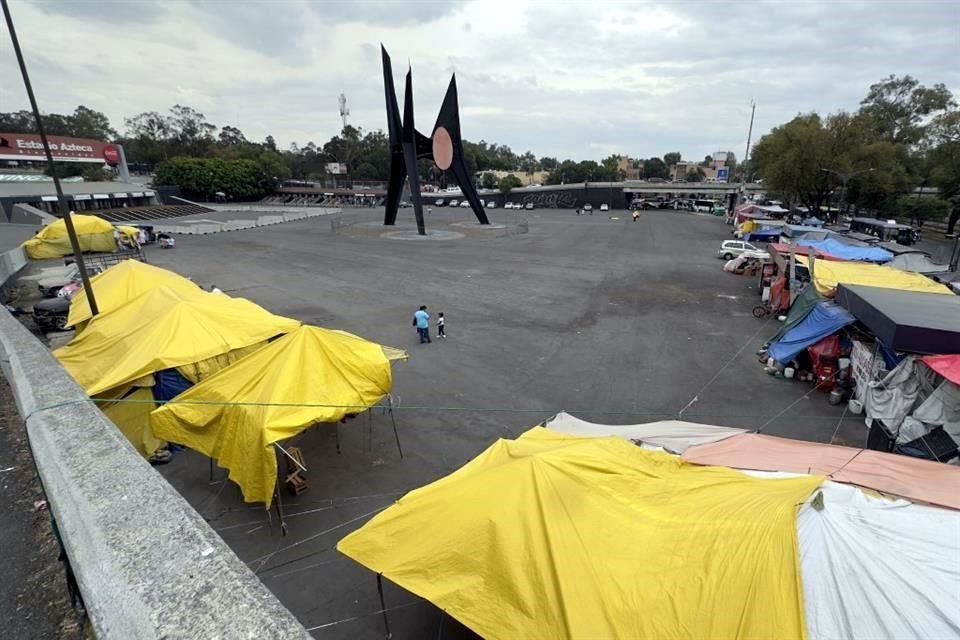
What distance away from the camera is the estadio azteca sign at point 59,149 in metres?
47.9

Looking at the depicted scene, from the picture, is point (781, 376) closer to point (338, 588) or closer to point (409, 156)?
point (338, 588)

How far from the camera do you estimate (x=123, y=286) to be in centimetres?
1350

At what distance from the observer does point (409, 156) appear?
40625mm

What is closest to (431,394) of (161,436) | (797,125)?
(161,436)

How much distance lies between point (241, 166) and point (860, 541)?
83943 mm

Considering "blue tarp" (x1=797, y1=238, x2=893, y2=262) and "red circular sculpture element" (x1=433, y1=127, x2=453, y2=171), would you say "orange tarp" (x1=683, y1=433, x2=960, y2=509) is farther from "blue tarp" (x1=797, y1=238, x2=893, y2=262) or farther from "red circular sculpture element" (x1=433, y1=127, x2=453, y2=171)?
"red circular sculpture element" (x1=433, y1=127, x2=453, y2=171)

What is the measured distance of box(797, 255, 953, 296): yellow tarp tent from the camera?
44.4ft

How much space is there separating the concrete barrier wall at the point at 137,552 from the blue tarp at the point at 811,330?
1372cm

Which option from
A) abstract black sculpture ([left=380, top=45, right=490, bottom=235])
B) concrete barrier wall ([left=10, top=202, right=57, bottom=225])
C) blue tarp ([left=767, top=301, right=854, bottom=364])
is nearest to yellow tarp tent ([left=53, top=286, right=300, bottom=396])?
blue tarp ([left=767, top=301, right=854, bottom=364])

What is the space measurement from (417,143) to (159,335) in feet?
118

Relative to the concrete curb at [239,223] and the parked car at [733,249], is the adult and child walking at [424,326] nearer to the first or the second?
the parked car at [733,249]

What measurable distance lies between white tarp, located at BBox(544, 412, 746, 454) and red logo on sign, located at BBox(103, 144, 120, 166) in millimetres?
67794

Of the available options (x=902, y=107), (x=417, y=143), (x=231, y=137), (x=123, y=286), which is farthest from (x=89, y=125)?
(x=902, y=107)

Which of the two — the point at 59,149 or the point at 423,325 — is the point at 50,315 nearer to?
the point at 423,325
